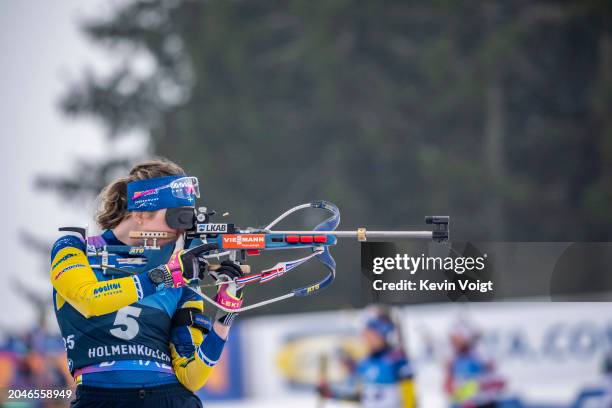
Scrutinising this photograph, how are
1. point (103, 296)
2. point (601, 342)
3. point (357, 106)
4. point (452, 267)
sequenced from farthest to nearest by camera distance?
1. point (357, 106)
2. point (601, 342)
3. point (452, 267)
4. point (103, 296)

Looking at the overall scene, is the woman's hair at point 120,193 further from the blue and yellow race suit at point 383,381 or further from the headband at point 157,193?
the blue and yellow race suit at point 383,381

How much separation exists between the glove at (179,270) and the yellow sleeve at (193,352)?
28cm

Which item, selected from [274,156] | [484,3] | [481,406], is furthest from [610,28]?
[481,406]

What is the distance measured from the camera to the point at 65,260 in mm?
4051

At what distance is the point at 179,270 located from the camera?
396 cm

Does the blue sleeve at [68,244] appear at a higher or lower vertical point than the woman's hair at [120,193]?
lower

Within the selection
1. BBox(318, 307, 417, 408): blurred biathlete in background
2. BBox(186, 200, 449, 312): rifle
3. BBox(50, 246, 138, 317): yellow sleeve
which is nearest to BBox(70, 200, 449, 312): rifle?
BBox(186, 200, 449, 312): rifle

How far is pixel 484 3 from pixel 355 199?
19.8 feet

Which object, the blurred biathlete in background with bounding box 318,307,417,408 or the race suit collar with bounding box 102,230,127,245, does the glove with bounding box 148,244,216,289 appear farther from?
the blurred biathlete in background with bounding box 318,307,417,408

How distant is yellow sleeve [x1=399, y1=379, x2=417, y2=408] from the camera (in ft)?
34.0

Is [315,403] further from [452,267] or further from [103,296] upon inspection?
[103,296]

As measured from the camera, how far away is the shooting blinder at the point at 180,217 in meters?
4.21
